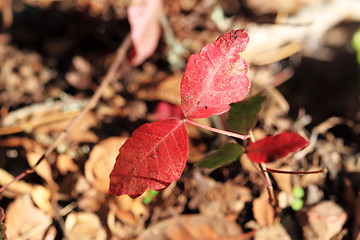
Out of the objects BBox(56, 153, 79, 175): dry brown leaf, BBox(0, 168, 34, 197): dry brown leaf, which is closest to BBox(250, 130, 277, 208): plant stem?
BBox(56, 153, 79, 175): dry brown leaf

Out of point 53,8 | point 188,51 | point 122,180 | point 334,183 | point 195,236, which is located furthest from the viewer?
point 53,8

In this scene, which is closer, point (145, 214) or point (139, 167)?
point (139, 167)

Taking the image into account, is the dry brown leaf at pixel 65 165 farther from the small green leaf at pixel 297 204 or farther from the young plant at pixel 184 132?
the small green leaf at pixel 297 204

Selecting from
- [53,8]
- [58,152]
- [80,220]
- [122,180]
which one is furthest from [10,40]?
[122,180]

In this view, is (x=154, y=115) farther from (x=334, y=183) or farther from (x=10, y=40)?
(x=10, y=40)

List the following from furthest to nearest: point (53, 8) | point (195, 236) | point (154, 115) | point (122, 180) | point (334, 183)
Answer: point (53, 8) → point (154, 115) → point (334, 183) → point (195, 236) → point (122, 180)

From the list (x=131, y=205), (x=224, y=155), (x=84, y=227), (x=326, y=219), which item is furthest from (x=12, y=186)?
(x=326, y=219)
